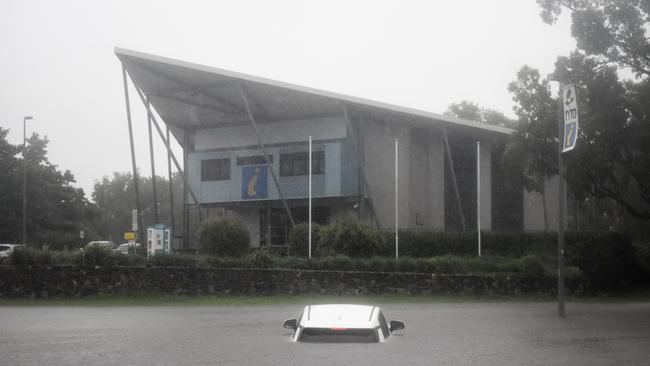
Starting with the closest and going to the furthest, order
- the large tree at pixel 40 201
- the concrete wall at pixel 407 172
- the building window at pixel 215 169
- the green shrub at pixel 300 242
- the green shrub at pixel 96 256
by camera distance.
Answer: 1. the green shrub at pixel 96 256
2. the green shrub at pixel 300 242
3. the concrete wall at pixel 407 172
4. the building window at pixel 215 169
5. the large tree at pixel 40 201

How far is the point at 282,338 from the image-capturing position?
53.9 feet

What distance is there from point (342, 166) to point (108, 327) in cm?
3060

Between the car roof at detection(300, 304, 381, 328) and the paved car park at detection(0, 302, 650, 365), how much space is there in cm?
120

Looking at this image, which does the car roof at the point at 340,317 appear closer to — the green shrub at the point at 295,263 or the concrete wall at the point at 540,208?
the green shrub at the point at 295,263

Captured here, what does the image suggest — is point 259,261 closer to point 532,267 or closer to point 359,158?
point 532,267

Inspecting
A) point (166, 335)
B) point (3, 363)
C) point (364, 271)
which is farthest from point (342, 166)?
point (3, 363)

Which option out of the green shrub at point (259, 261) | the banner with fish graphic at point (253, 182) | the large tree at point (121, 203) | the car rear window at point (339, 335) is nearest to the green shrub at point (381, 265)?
the green shrub at point (259, 261)

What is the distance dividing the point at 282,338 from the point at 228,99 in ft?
110

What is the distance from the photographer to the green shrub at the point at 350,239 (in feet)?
125

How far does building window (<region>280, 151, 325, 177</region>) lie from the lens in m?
49.6

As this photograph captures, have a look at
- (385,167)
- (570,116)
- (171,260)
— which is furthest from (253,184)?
(570,116)

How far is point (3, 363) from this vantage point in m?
A: 12.2

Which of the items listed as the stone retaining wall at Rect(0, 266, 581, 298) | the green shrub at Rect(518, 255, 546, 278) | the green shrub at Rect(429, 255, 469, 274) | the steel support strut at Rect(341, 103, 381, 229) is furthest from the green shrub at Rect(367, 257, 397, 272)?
the steel support strut at Rect(341, 103, 381, 229)

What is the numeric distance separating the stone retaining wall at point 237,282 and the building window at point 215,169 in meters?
23.4
